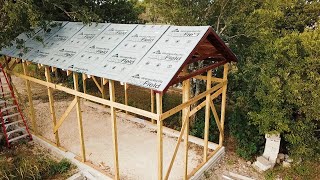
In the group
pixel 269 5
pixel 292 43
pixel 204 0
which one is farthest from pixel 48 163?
pixel 269 5

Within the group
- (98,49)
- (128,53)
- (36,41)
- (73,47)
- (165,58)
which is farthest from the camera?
(36,41)

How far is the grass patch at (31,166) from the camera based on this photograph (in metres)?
8.08

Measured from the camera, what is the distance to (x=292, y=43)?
8086 mm

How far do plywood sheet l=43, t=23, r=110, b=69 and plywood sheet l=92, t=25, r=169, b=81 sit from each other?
160cm

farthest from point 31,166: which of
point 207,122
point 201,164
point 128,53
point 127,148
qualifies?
point 207,122

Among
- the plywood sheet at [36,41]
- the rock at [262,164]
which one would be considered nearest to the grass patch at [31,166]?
the plywood sheet at [36,41]

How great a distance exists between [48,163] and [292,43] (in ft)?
29.9

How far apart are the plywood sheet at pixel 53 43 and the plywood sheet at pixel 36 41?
0.25m

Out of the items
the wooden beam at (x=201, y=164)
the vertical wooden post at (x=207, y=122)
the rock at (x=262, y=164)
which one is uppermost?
the vertical wooden post at (x=207, y=122)

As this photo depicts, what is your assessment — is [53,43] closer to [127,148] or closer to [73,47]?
[73,47]

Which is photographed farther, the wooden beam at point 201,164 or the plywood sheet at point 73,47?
the plywood sheet at point 73,47

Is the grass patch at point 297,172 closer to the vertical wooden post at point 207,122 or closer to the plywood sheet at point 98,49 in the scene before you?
the vertical wooden post at point 207,122

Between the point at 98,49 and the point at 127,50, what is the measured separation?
1.27m

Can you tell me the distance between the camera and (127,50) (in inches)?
294
